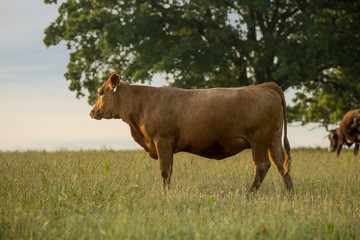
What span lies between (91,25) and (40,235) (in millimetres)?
15587

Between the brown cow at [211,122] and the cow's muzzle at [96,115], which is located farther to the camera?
the cow's muzzle at [96,115]

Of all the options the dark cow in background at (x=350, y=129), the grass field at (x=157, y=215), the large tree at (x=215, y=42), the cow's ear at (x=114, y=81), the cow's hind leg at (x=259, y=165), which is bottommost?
the grass field at (x=157, y=215)

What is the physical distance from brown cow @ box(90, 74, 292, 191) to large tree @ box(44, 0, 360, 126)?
9.04 meters

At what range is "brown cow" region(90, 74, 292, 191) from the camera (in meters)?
6.44

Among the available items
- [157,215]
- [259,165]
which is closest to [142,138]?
[259,165]

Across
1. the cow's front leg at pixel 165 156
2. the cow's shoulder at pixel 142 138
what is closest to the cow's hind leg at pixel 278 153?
the cow's front leg at pixel 165 156

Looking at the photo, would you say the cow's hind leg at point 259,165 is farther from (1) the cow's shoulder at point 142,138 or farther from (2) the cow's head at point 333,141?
(2) the cow's head at point 333,141

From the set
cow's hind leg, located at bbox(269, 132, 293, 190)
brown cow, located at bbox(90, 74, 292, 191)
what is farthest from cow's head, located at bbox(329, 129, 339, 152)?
brown cow, located at bbox(90, 74, 292, 191)

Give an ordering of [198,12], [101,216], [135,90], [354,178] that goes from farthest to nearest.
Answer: [198,12] < [354,178] < [135,90] < [101,216]

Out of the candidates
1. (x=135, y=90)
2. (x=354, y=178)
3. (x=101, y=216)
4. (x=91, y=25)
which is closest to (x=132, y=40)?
(x=91, y=25)

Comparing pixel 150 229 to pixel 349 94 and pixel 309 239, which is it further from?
pixel 349 94

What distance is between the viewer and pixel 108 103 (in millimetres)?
7266

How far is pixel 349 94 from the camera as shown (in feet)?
66.0

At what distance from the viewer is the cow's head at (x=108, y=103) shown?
7.16 metres
